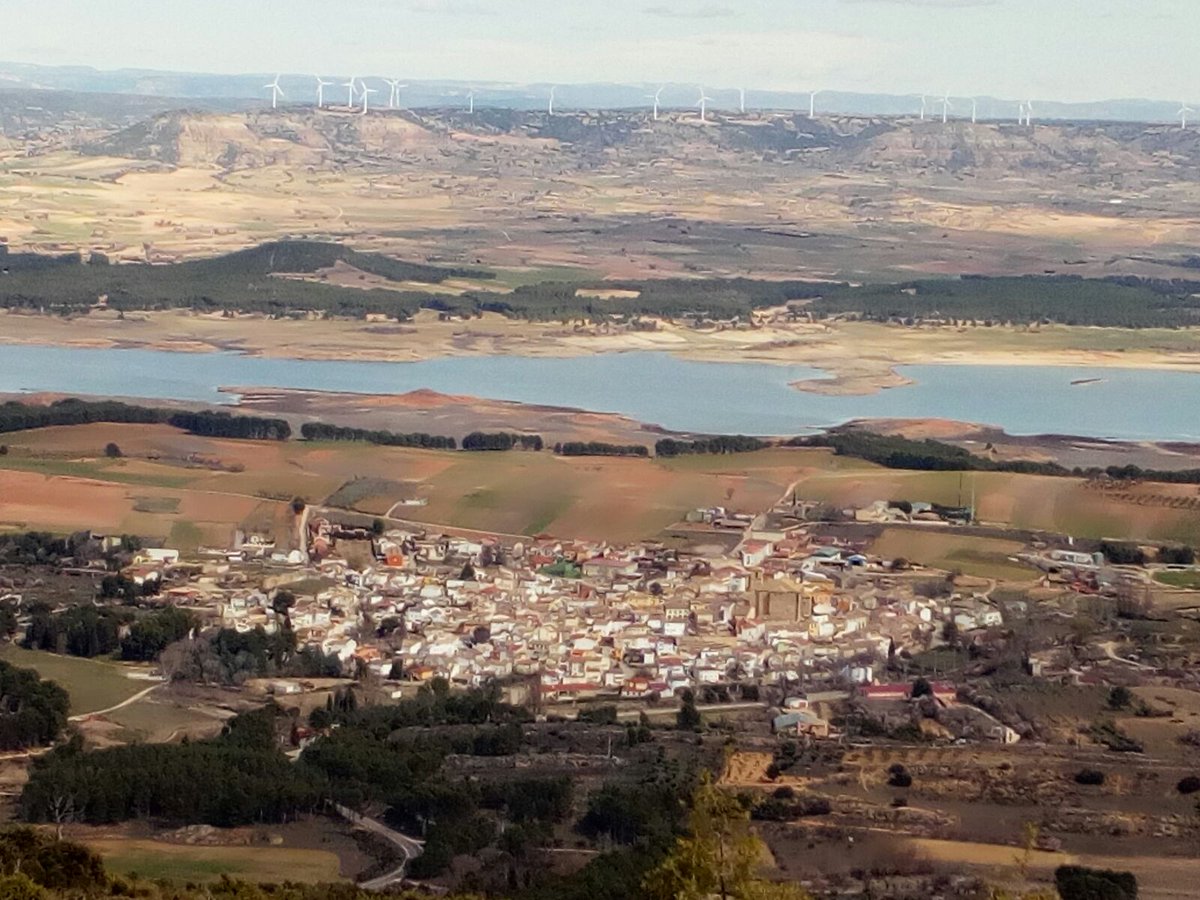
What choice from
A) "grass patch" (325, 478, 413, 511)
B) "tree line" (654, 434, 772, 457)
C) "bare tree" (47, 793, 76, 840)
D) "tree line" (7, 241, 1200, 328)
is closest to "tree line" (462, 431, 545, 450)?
"tree line" (654, 434, 772, 457)

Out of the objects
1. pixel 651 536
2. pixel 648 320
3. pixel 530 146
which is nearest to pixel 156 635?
pixel 651 536

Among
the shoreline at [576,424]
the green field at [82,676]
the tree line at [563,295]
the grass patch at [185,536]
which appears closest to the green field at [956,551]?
the shoreline at [576,424]

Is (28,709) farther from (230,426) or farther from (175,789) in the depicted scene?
(230,426)

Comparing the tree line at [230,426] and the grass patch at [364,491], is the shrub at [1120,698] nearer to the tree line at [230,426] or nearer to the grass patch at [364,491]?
the grass patch at [364,491]

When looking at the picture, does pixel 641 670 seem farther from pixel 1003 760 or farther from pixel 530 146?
pixel 530 146

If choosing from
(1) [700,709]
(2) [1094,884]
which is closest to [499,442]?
(1) [700,709]

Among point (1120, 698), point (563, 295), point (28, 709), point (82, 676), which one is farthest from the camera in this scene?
point (563, 295)
